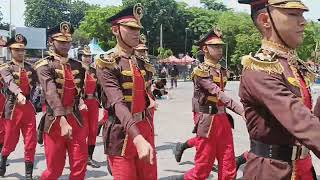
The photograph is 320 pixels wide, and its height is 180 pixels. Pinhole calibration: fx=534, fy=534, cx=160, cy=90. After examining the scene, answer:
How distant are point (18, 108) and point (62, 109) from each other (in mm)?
2310

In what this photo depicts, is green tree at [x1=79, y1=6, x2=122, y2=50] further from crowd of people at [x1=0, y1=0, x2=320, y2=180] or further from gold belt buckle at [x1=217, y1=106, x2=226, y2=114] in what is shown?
gold belt buckle at [x1=217, y1=106, x2=226, y2=114]

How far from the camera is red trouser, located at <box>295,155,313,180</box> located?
3.18 metres

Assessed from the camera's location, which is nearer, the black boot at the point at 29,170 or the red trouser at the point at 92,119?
the black boot at the point at 29,170

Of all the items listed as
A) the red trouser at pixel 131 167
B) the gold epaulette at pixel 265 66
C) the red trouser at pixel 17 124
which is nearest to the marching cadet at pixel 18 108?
the red trouser at pixel 17 124

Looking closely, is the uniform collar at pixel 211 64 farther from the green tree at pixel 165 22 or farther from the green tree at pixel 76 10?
the green tree at pixel 76 10

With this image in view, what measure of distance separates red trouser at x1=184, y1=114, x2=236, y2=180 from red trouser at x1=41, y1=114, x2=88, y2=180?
1317 mm

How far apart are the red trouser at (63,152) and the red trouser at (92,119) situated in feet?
9.35

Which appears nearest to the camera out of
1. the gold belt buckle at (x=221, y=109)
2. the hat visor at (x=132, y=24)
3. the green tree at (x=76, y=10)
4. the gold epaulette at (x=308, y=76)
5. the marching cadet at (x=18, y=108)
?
the gold epaulette at (x=308, y=76)

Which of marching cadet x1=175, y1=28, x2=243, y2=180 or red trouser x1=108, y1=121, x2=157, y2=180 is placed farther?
marching cadet x1=175, y1=28, x2=243, y2=180

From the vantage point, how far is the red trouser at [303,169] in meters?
3.18

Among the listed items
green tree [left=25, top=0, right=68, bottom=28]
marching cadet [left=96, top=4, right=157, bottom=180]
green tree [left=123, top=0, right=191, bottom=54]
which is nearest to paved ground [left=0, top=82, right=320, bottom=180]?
marching cadet [left=96, top=4, right=157, bottom=180]

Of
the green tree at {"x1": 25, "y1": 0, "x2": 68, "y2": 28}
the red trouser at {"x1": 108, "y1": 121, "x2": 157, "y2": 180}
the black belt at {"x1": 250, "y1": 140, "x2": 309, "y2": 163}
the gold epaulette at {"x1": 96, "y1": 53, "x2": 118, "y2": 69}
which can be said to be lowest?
the red trouser at {"x1": 108, "y1": 121, "x2": 157, "y2": 180}

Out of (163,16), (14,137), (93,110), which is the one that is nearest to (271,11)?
(14,137)

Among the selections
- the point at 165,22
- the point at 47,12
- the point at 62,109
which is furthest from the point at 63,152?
the point at 47,12
